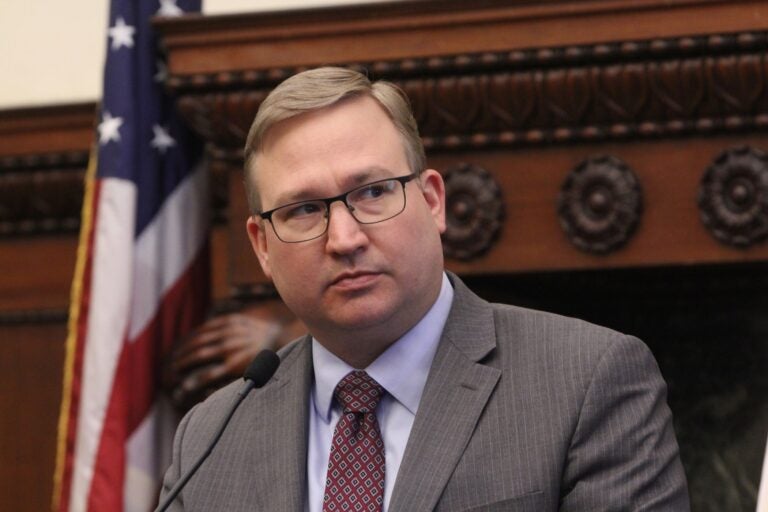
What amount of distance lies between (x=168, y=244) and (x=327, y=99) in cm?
151

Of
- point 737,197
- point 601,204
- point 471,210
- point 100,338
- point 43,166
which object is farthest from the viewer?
point 43,166

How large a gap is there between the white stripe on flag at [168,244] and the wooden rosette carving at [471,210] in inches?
29.9

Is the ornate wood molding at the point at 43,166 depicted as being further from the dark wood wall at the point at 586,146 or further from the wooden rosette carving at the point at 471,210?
the wooden rosette carving at the point at 471,210

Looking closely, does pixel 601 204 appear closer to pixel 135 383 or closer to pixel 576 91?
pixel 576 91

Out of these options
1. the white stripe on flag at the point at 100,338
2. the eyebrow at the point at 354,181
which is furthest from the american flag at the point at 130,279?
the eyebrow at the point at 354,181

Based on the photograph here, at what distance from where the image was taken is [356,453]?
2.04 m

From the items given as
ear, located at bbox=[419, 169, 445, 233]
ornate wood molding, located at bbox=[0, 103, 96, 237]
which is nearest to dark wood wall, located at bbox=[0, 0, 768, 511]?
ornate wood molding, located at bbox=[0, 103, 96, 237]

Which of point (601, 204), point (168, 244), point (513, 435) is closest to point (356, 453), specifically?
point (513, 435)

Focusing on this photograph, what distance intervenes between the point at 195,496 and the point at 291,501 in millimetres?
204

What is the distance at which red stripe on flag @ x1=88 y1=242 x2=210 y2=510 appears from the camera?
338cm

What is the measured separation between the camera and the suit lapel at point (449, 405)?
1.94 meters

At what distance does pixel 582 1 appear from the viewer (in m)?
2.99

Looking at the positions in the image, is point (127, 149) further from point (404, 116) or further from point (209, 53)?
point (404, 116)

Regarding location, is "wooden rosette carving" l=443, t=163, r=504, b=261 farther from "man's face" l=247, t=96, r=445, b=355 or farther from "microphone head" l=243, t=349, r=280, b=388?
"microphone head" l=243, t=349, r=280, b=388
